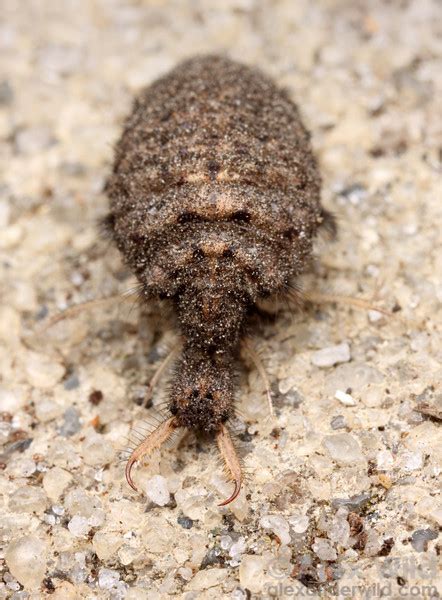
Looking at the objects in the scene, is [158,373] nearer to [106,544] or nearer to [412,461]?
[106,544]

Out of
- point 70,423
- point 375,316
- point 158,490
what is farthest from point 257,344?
point 70,423

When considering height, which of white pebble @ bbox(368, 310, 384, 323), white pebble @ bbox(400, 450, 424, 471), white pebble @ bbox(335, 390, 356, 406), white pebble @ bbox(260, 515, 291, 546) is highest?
white pebble @ bbox(368, 310, 384, 323)

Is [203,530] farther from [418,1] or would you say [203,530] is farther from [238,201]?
[418,1]

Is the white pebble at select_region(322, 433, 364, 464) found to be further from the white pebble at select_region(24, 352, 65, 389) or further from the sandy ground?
the white pebble at select_region(24, 352, 65, 389)

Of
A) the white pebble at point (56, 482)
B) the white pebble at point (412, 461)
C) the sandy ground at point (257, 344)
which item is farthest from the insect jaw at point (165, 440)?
the white pebble at point (412, 461)

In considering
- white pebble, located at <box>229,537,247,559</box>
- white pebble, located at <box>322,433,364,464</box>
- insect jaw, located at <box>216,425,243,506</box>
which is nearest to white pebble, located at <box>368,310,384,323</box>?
white pebble, located at <box>322,433,364,464</box>

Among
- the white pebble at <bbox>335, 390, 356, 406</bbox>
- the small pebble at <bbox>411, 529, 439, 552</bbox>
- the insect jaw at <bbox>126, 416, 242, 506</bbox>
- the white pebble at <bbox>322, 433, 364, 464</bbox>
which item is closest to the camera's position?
the small pebble at <bbox>411, 529, 439, 552</bbox>
